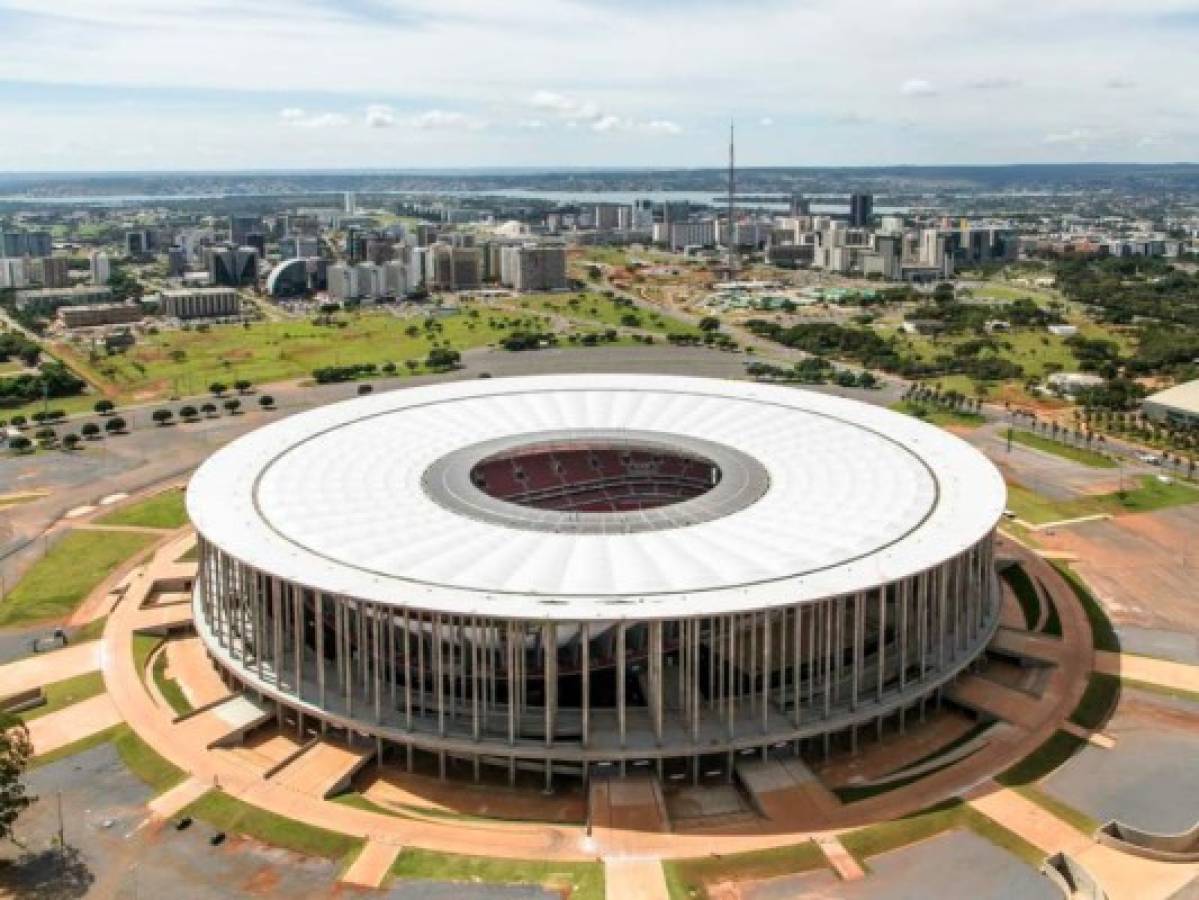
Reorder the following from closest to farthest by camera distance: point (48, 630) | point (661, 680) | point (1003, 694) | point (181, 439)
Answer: point (661, 680) → point (1003, 694) → point (48, 630) → point (181, 439)

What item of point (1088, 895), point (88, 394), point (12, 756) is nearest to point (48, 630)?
point (12, 756)

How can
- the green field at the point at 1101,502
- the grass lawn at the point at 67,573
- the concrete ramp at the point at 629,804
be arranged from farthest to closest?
the green field at the point at 1101,502
the grass lawn at the point at 67,573
the concrete ramp at the point at 629,804

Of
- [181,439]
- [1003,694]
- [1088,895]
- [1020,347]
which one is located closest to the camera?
[1088,895]

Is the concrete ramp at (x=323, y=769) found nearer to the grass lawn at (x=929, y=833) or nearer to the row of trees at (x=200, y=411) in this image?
the grass lawn at (x=929, y=833)

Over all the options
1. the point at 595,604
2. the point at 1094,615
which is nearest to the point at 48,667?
the point at 595,604

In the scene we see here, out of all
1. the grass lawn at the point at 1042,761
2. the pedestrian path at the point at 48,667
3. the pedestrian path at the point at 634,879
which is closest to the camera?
the pedestrian path at the point at 634,879

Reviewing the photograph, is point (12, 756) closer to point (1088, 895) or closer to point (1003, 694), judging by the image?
point (1088, 895)

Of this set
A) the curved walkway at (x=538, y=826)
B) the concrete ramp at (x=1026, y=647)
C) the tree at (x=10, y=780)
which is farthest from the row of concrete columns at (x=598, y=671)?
the tree at (x=10, y=780)

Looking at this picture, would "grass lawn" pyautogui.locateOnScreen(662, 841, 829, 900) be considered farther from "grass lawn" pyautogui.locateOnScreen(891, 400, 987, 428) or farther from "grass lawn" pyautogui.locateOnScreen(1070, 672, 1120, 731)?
"grass lawn" pyautogui.locateOnScreen(891, 400, 987, 428)
